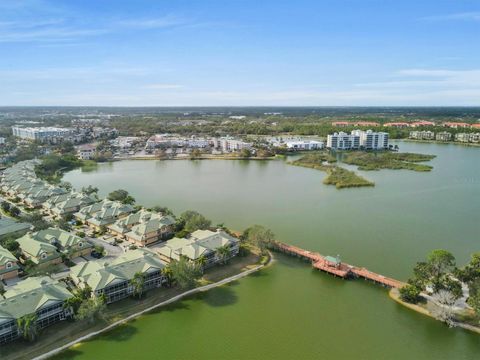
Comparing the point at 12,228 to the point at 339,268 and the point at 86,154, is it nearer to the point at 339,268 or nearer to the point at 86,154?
the point at 339,268

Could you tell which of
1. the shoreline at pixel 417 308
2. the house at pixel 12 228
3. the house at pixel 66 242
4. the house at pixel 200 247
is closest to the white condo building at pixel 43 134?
the house at pixel 12 228

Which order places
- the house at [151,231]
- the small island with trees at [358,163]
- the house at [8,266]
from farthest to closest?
the small island with trees at [358,163]
the house at [151,231]
the house at [8,266]

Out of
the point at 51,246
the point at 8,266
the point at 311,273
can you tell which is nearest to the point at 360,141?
the point at 311,273

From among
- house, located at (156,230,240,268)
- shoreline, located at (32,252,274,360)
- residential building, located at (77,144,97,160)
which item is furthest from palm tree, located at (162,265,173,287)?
residential building, located at (77,144,97,160)

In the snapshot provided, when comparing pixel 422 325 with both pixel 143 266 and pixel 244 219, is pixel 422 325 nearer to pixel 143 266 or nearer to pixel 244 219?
pixel 143 266

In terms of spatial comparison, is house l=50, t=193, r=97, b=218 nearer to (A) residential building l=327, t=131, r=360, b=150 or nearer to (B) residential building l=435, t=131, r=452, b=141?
(A) residential building l=327, t=131, r=360, b=150

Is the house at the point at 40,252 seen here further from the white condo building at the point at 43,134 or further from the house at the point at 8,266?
the white condo building at the point at 43,134

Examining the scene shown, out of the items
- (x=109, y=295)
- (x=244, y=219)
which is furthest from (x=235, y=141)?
(x=109, y=295)
